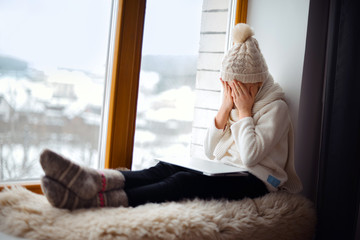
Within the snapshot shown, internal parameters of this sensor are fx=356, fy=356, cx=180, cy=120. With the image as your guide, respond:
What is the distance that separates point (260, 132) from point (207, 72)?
63cm

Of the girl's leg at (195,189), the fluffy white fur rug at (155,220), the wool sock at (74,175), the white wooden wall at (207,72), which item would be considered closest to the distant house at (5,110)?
the fluffy white fur rug at (155,220)

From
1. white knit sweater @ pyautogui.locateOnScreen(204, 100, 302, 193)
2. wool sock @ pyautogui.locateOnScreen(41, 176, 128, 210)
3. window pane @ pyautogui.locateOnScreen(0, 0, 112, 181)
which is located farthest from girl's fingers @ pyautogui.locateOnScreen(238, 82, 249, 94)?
wool sock @ pyautogui.locateOnScreen(41, 176, 128, 210)

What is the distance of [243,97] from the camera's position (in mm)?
1629

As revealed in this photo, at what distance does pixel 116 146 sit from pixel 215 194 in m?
0.52

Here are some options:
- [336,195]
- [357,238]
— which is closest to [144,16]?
[336,195]

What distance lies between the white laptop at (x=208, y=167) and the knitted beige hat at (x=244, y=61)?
1.30ft

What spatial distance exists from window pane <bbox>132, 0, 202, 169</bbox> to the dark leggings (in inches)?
10.0

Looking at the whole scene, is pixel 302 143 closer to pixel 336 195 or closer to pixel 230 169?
pixel 336 195

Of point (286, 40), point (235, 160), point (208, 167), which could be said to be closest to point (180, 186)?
point (208, 167)

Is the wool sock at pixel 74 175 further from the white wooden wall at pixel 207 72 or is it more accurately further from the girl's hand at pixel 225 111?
the white wooden wall at pixel 207 72

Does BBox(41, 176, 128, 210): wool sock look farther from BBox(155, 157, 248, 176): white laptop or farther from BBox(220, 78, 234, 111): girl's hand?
BBox(220, 78, 234, 111): girl's hand

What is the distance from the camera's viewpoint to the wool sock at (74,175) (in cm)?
105

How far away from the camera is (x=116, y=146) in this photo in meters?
1.62

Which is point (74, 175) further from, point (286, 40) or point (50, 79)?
point (286, 40)
